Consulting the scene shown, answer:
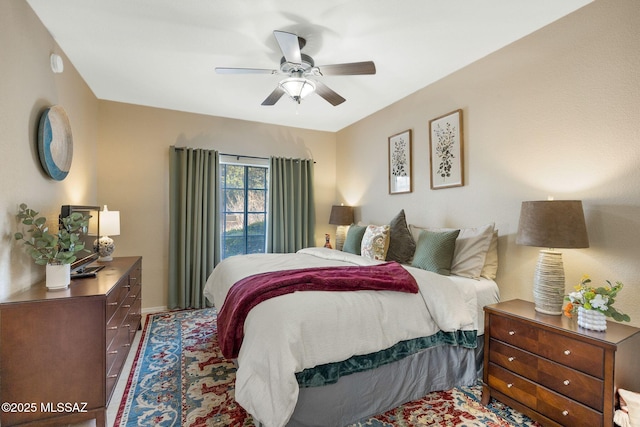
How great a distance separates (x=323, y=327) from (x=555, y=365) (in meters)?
1.31

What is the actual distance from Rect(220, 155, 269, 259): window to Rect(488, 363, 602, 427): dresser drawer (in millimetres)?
3437

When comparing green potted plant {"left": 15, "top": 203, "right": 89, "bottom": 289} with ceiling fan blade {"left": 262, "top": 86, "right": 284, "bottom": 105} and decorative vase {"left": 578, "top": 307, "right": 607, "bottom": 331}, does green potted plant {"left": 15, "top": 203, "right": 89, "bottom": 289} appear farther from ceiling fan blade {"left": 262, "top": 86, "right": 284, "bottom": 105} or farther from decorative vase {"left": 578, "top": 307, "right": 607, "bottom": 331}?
decorative vase {"left": 578, "top": 307, "right": 607, "bottom": 331}

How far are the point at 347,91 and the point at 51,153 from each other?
2.80 metres

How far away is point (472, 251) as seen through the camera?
2.57 metres

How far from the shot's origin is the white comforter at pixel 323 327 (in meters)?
1.51

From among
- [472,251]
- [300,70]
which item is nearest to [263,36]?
[300,70]

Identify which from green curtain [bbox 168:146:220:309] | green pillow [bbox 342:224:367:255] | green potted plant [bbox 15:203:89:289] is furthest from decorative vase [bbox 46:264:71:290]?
green pillow [bbox 342:224:367:255]

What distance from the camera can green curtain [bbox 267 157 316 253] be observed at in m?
4.57

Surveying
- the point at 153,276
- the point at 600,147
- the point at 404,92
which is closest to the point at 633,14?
the point at 600,147

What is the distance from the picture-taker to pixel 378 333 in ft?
6.11

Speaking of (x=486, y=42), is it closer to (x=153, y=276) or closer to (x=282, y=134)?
(x=282, y=134)

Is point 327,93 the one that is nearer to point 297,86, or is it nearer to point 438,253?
point 297,86

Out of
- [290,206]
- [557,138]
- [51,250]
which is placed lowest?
[51,250]

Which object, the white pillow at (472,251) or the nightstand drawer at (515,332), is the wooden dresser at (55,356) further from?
the white pillow at (472,251)
